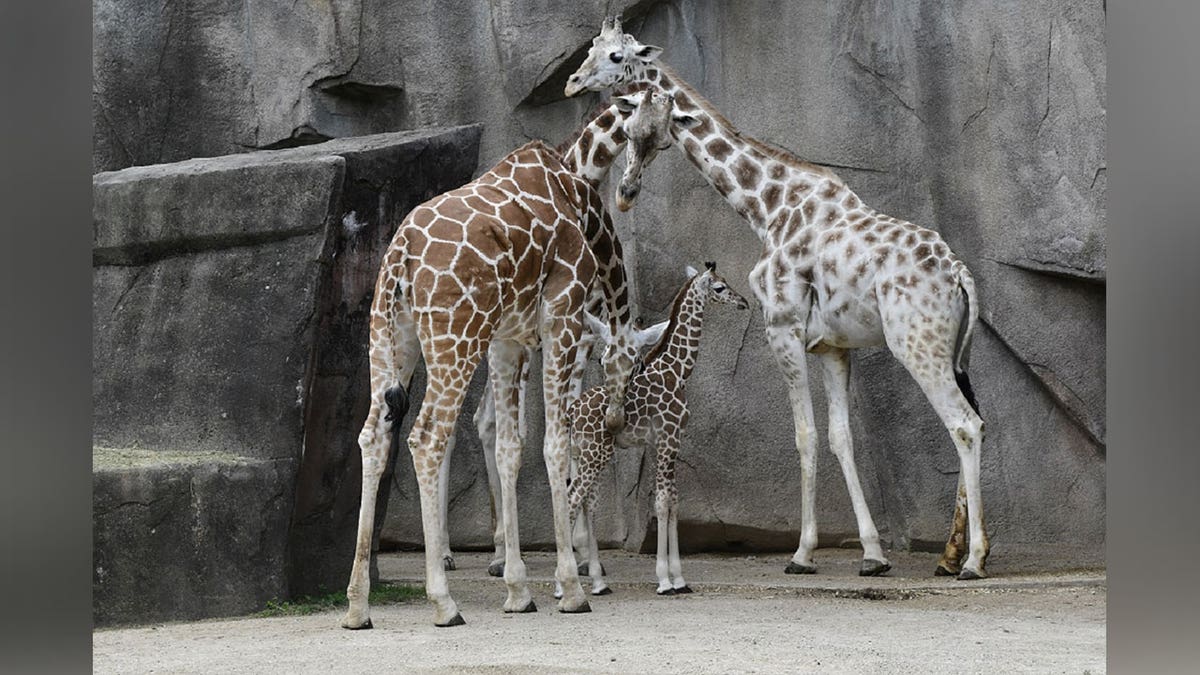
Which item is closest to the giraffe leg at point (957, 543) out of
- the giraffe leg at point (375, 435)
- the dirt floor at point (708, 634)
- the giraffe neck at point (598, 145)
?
the dirt floor at point (708, 634)

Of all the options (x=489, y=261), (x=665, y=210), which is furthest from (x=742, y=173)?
(x=489, y=261)

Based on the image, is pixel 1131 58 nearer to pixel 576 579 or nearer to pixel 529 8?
pixel 576 579

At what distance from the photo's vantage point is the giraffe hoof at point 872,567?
798 cm

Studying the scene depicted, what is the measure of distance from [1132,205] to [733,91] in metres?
7.28

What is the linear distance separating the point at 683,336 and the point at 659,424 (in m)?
0.57

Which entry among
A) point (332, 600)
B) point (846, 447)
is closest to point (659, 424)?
point (846, 447)

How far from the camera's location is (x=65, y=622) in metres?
2.17

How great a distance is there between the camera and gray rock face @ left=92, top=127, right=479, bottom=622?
257 inches

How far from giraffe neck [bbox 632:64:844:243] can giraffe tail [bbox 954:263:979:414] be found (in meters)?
1.09

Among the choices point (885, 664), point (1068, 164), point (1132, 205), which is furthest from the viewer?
point (1068, 164)

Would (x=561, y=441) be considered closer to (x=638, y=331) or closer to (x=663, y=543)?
(x=663, y=543)

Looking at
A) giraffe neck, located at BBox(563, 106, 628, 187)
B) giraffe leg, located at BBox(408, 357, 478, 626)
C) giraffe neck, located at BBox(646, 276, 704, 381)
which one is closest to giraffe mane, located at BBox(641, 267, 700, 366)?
giraffe neck, located at BBox(646, 276, 704, 381)

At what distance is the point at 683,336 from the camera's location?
7.84 meters

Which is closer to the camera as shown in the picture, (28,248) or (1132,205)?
(28,248)
